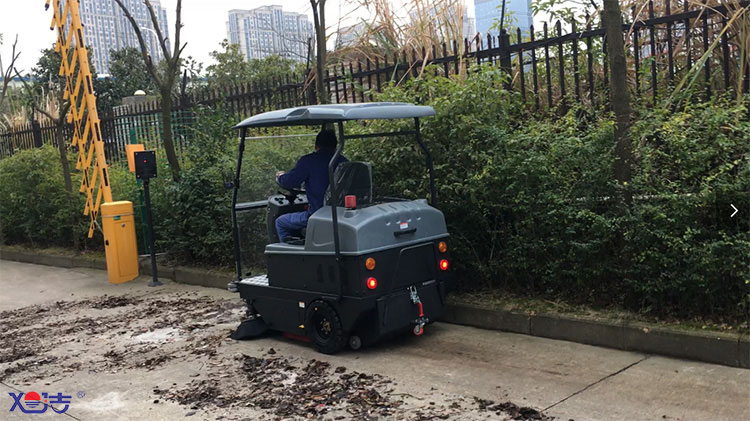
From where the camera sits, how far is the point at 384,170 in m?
6.92

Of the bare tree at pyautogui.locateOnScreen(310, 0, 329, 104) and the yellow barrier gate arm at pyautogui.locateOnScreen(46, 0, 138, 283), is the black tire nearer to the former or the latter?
the bare tree at pyautogui.locateOnScreen(310, 0, 329, 104)

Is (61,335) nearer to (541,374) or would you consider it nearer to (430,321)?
(430,321)

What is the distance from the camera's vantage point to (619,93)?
18.7 feet

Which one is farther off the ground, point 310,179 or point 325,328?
point 310,179

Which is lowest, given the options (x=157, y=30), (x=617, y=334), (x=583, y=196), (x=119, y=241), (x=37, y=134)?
(x=617, y=334)

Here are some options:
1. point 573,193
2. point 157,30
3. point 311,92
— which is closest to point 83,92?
point 157,30

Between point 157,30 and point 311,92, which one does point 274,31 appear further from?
point 157,30

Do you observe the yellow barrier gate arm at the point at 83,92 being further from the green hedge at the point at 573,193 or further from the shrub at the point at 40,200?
the green hedge at the point at 573,193

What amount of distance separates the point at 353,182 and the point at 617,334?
2.43 m

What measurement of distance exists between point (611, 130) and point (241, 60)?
1029 inches

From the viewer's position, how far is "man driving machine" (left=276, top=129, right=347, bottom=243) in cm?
599

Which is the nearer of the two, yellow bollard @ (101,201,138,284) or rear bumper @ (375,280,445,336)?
rear bumper @ (375,280,445,336)

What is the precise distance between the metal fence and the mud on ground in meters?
3.10

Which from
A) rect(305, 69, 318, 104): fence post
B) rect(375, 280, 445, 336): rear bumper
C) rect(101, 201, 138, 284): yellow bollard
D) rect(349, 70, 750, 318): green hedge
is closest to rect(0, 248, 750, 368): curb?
rect(349, 70, 750, 318): green hedge
